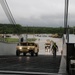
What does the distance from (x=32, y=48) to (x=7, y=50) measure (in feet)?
12.0

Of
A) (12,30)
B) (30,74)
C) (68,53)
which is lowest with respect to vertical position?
(30,74)

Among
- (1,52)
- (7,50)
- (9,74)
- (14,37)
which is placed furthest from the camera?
(14,37)

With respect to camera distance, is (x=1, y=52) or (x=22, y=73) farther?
(x=1, y=52)

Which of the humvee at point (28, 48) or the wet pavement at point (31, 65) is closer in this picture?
the wet pavement at point (31, 65)

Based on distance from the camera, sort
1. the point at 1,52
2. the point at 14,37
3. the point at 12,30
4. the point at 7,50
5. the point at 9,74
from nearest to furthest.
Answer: the point at 9,74 → the point at 1,52 → the point at 7,50 → the point at 12,30 → the point at 14,37

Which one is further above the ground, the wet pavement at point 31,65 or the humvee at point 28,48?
the humvee at point 28,48

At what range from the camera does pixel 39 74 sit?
13977 mm

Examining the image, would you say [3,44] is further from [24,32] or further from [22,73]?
[24,32]

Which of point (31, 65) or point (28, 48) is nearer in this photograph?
point (31, 65)

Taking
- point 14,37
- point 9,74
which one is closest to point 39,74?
point 9,74

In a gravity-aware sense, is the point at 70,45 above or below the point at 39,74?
above

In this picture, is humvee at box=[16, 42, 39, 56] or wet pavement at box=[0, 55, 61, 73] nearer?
wet pavement at box=[0, 55, 61, 73]

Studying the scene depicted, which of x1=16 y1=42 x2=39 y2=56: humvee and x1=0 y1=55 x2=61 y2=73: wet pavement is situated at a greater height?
x1=16 y1=42 x2=39 y2=56: humvee

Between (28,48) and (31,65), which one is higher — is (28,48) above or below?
above
